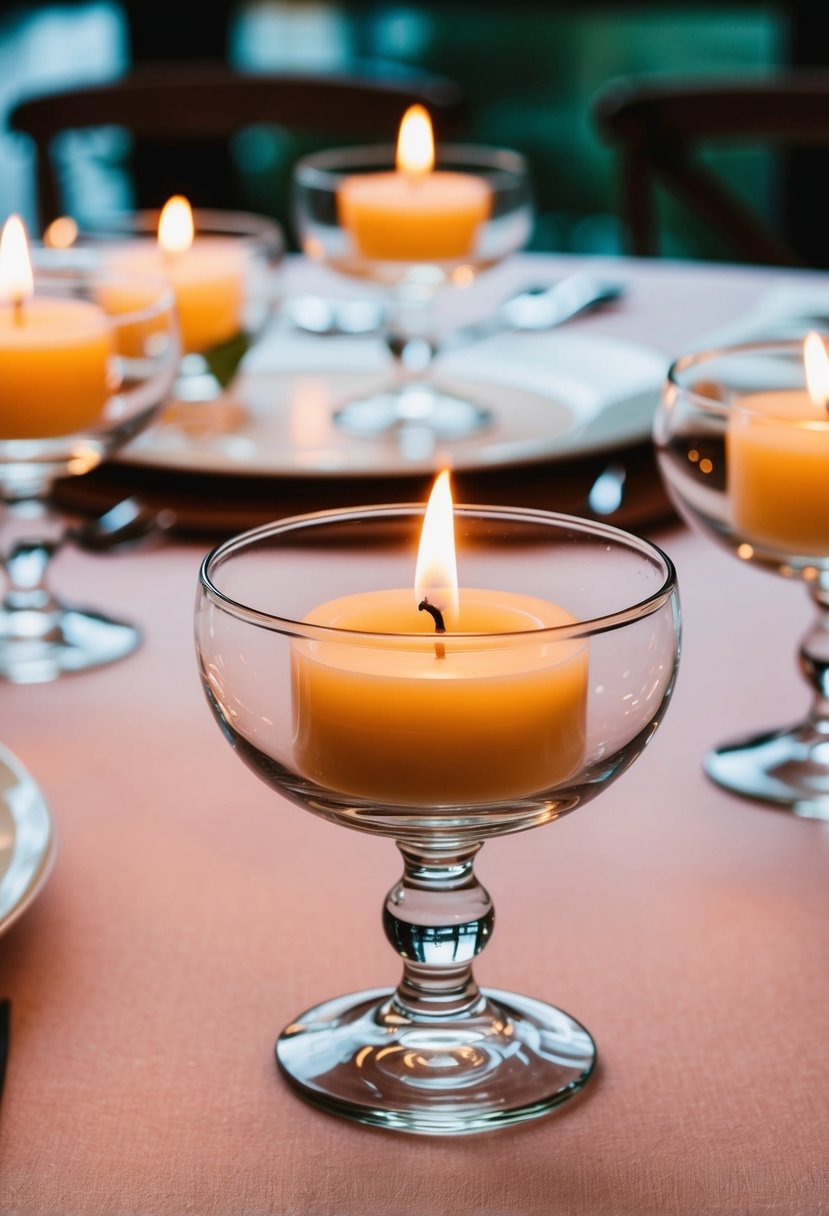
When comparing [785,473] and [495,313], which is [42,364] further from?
[495,313]

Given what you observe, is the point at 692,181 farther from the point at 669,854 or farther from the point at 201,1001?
the point at 201,1001

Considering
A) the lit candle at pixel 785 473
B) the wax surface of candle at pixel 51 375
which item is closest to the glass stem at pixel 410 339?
the wax surface of candle at pixel 51 375

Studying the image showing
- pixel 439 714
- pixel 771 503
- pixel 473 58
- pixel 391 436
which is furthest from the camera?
pixel 473 58

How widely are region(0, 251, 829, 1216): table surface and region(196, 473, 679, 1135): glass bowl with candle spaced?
0.05 feet

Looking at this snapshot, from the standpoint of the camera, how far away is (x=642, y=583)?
18.5 inches

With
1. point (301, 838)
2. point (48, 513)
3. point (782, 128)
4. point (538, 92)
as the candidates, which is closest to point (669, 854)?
point (301, 838)

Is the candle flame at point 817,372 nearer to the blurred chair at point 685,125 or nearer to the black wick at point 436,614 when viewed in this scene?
the black wick at point 436,614

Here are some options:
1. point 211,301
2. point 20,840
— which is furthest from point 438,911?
point 211,301

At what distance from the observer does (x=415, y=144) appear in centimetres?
113

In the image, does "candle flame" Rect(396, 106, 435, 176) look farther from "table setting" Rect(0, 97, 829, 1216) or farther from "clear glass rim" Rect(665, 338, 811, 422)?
"clear glass rim" Rect(665, 338, 811, 422)

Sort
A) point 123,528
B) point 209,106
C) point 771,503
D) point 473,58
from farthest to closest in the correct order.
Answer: point 473,58 < point 209,106 < point 123,528 < point 771,503

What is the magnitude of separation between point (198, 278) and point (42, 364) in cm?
28

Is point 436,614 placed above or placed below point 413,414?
above

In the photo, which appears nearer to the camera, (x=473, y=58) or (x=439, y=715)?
(x=439, y=715)
